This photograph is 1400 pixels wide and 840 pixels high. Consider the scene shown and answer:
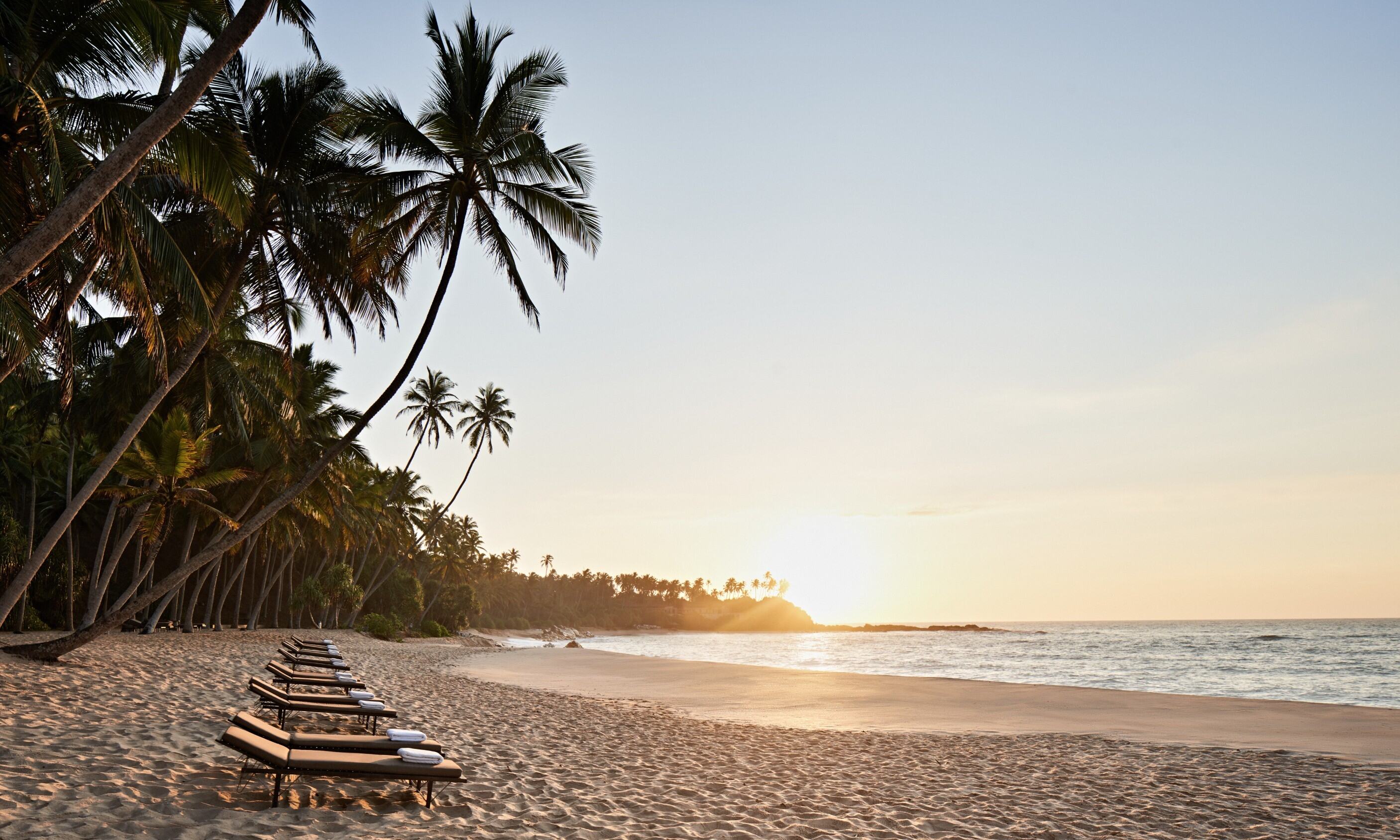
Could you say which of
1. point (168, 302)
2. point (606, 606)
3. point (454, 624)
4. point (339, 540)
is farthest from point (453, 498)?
point (606, 606)

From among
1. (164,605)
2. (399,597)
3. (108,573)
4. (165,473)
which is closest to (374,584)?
(399,597)

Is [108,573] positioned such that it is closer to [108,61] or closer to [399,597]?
[108,61]

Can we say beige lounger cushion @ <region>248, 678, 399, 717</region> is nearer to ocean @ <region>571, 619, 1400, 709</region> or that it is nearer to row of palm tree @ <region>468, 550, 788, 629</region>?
ocean @ <region>571, 619, 1400, 709</region>

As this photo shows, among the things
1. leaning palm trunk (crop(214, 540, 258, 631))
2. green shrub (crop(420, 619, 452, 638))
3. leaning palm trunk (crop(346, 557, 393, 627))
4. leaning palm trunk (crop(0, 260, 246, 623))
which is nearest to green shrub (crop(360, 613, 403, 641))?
leaning palm trunk (crop(346, 557, 393, 627))

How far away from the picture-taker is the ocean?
25969 millimetres

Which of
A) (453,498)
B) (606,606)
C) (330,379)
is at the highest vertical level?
(330,379)

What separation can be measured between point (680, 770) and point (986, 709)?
420 inches

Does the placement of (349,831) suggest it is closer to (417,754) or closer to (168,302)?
(417,754)

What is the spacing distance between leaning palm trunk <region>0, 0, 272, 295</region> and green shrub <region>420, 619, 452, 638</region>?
43246mm

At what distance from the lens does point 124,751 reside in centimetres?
643

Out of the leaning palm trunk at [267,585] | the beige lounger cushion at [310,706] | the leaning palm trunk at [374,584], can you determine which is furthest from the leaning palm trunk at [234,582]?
the beige lounger cushion at [310,706]

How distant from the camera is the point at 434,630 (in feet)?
151

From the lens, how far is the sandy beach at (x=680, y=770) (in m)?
5.53

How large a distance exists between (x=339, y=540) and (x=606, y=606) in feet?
287
